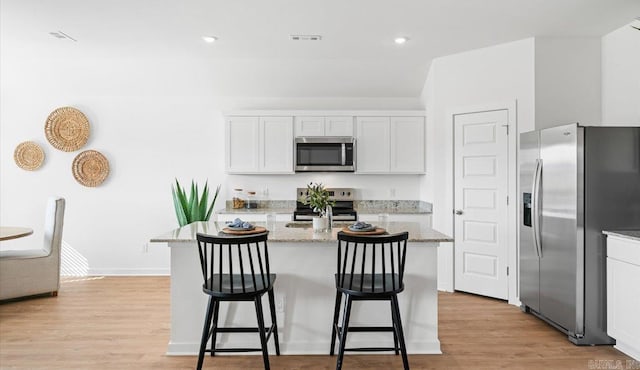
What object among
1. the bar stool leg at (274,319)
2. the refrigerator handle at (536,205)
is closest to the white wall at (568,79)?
the refrigerator handle at (536,205)

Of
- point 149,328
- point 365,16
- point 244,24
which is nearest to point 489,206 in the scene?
point 365,16

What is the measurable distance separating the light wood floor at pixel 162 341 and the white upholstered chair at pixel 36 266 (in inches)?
4.9

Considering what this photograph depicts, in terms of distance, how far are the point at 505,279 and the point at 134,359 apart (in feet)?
11.5

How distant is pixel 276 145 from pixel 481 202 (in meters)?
2.53

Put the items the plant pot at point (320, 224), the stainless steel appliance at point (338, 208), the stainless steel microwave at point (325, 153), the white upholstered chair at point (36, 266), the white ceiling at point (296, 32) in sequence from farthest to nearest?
the stainless steel microwave at point (325, 153)
the stainless steel appliance at point (338, 208)
the white upholstered chair at point (36, 266)
the white ceiling at point (296, 32)
the plant pot at point (320, 224)

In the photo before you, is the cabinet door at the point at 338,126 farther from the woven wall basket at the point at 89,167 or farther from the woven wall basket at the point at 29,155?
the woven wall basket at the point at 29,155

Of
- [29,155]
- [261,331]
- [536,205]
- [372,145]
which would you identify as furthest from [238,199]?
[536,205]

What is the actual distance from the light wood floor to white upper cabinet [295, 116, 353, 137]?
234 cm

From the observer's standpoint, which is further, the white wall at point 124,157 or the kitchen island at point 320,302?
the white wall at point 124,157

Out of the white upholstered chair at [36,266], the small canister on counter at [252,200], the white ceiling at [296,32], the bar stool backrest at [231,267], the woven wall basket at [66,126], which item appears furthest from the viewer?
the small canister on counter at [252,200]

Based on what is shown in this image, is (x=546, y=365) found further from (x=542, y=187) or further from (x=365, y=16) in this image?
(x=365, y=16)

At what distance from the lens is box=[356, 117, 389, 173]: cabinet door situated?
5336 millimetres

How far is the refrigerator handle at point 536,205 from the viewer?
11.7 ft

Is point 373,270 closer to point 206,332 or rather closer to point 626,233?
point 206,332
